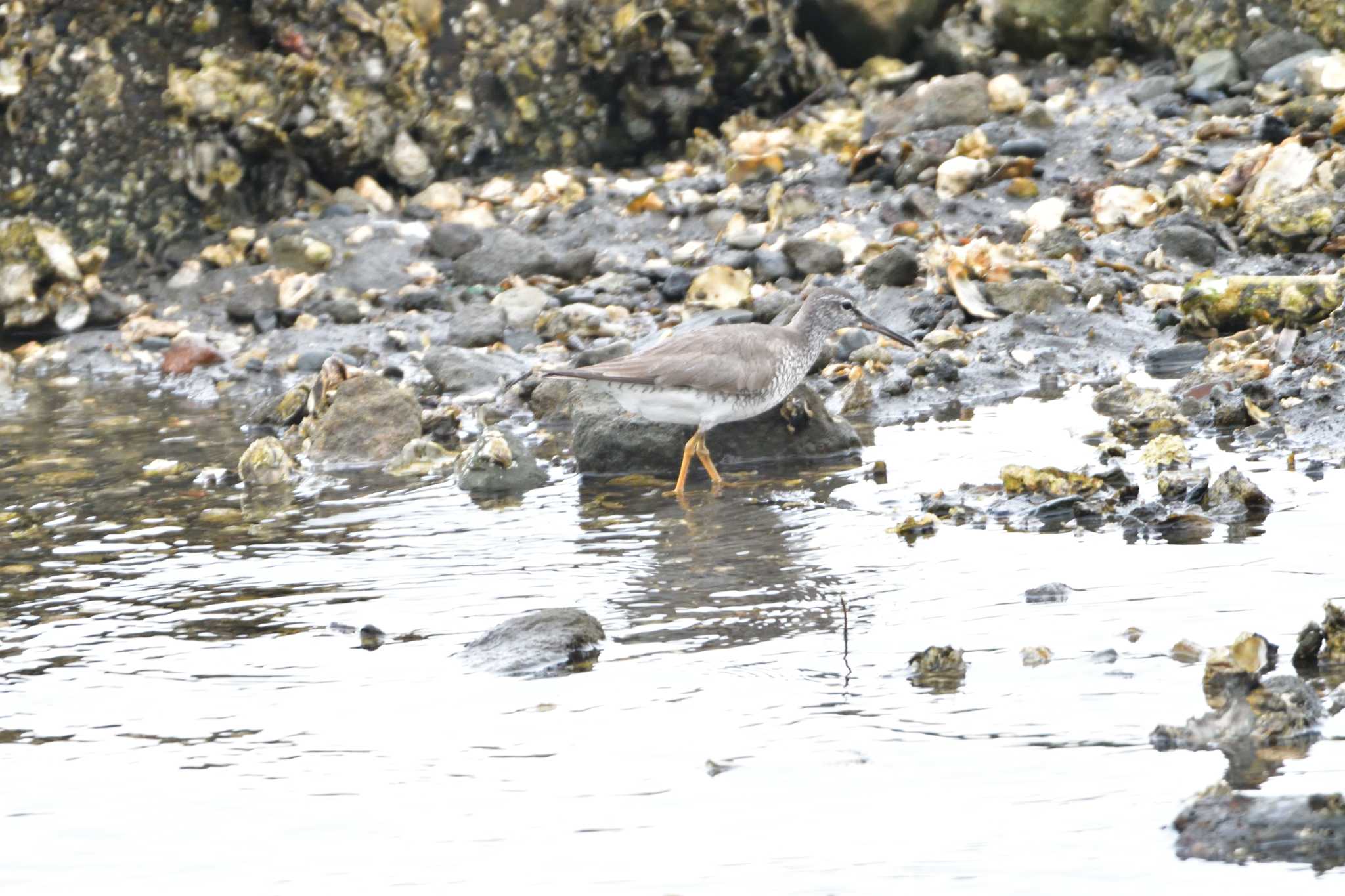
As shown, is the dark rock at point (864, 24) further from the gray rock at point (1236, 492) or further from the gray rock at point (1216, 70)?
the gray rock at point (1236, 492)

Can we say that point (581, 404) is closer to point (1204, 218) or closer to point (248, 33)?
point (1204, 218)

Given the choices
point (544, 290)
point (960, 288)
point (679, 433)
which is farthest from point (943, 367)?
point (544, 290)

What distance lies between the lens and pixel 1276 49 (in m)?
15.0

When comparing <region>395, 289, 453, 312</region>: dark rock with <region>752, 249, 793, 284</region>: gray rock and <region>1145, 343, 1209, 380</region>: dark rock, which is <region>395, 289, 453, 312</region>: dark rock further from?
<region>1145, 343, 1209, 380</region>: dark rock

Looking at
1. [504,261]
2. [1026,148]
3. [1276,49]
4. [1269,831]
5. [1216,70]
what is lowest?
[1269,831]

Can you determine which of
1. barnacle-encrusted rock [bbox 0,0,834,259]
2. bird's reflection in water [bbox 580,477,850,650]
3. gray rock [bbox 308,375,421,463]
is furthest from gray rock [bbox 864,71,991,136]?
bird's reflection in water [bbox 580,477,850,650]

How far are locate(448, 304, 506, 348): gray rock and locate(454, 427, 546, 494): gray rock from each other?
137 inches

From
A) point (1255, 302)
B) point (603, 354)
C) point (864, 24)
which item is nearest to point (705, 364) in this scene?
point (603, 354)

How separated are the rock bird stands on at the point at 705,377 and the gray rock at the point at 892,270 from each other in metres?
2.85

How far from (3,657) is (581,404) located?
4155mm

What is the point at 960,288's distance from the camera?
11633 millimetres

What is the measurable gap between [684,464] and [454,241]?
5953 mm

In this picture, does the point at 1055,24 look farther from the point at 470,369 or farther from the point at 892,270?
the point at 470,369

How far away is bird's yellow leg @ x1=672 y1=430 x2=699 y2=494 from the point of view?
29.1ft
